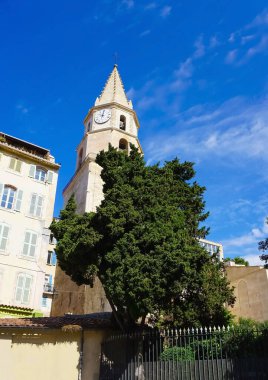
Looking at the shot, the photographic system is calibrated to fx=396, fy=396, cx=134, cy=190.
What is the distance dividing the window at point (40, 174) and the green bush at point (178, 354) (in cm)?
1642

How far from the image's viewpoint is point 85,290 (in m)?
25.7

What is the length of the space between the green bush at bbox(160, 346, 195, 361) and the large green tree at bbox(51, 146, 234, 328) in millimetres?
1254

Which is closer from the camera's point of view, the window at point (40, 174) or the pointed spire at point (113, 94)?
the window at point (40, 174)

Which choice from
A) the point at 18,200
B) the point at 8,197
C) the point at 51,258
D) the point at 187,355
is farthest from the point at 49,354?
the point at 51,258

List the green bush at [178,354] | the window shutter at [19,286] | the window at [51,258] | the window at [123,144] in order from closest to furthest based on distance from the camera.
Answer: the green bush at [178,354], the window shutter at [19,286], the window at [51,258], the window at [123,144]

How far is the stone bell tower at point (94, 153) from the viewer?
2591cm

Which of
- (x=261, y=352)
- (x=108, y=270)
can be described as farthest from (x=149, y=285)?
(x=261, y=352)

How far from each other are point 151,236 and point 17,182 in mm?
13992

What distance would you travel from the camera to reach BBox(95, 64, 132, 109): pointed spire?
3777 centimetres

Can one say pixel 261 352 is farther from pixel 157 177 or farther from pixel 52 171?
pixel 52 171

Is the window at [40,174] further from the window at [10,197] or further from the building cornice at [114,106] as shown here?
the building cornice at [114,106]

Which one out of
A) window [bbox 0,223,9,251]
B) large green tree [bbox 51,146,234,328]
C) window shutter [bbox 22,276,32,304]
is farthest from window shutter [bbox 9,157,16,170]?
large green tree [bbox 51,146,234,328]

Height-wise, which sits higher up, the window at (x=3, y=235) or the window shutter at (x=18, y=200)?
the window shutter at (x=18, y=200)

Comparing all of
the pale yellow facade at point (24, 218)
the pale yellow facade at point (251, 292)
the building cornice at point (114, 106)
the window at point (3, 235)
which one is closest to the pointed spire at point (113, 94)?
the building cornice at point (114, 106)
